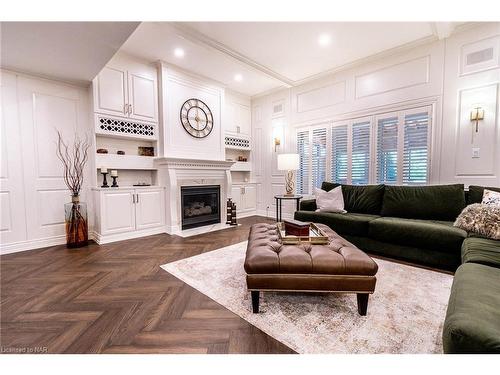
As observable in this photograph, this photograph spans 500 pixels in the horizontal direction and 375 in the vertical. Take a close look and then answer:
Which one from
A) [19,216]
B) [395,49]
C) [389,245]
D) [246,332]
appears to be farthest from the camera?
[395,49]

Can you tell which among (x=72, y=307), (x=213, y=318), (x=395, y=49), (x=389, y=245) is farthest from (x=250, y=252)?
(x=395, y=49)

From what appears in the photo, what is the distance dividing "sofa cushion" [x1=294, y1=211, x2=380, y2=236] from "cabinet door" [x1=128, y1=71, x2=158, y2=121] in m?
3.05

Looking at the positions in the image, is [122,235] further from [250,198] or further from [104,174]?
[250,198]

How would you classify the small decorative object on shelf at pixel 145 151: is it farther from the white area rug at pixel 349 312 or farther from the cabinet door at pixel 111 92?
the white area rug at pixel 349 312

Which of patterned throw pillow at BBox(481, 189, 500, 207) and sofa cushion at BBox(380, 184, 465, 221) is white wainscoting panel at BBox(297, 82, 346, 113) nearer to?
sofa cushion at BBox(380, 184, 465, 221)

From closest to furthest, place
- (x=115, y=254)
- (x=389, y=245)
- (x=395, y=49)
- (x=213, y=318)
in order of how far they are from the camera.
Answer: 1. (x=213, y=318)
2. (x=389, y=245)
3. (x=115, y=254)
4. (x=395, y=49)

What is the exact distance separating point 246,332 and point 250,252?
52 centimetres

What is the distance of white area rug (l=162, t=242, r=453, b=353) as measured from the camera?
1.32 metres

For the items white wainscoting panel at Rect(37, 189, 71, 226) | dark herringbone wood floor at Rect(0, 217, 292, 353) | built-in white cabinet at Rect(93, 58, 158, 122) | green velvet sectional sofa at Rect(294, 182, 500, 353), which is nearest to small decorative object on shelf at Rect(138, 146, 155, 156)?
built-in white cabinet at Rect(93, 58, 158, 122)

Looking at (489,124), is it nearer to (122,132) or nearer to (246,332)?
(246,332)

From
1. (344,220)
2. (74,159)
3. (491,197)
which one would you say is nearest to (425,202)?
(491,197)

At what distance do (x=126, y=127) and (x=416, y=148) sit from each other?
14.8ft

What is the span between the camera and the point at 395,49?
11.5 feet

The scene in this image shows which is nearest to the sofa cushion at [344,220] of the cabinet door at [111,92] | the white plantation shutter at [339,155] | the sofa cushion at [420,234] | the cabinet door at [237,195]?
the sofa cushion at [420,234]
